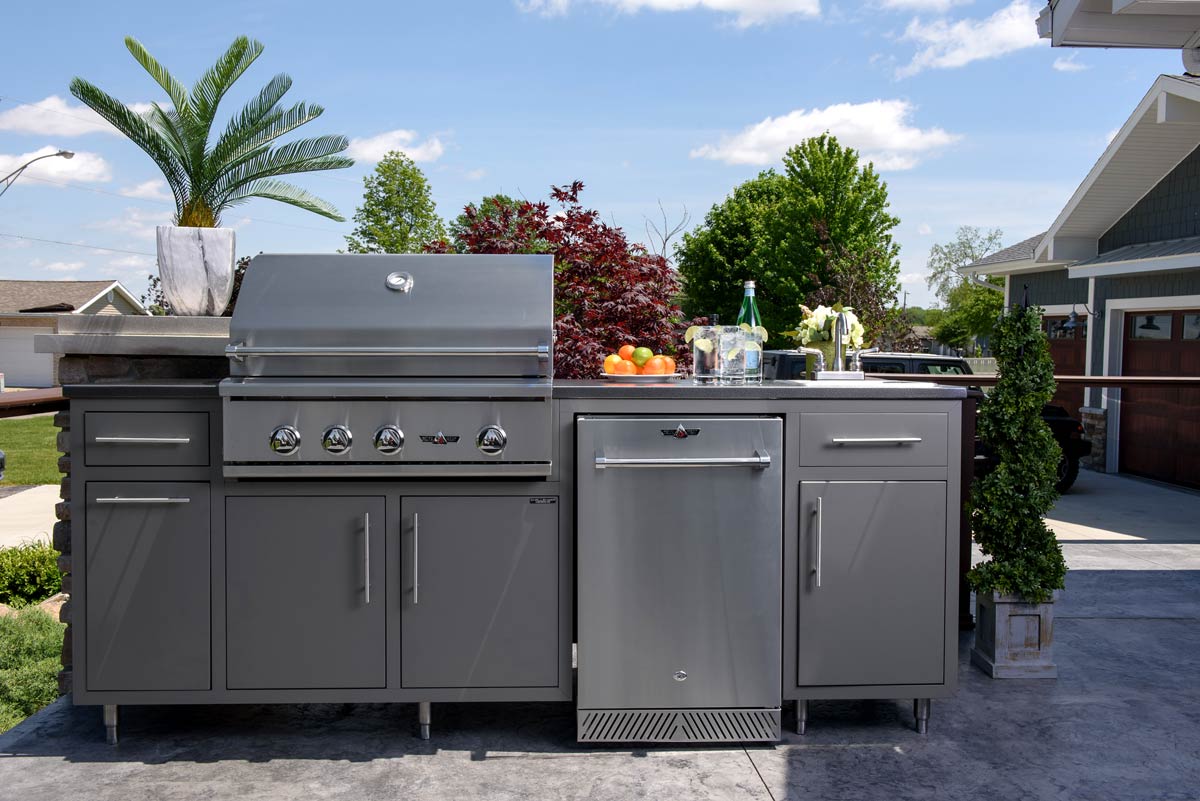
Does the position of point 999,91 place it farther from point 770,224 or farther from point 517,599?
point 517,599

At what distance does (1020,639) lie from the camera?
3703 mm

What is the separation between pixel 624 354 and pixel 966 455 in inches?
69.4

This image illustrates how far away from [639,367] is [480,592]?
1.06 meters

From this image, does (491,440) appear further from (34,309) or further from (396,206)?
A: (34,309)

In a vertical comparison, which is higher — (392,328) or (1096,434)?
(392,328)

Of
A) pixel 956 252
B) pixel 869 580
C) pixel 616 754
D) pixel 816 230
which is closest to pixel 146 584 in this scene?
pixel 616 754

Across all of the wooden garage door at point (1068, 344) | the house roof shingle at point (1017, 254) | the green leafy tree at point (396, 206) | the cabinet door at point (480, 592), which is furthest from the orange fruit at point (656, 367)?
the green leafy tree at point (396, 206)

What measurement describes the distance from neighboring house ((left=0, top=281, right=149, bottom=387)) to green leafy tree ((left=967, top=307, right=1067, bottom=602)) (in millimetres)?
28544

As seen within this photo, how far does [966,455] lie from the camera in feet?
14.2

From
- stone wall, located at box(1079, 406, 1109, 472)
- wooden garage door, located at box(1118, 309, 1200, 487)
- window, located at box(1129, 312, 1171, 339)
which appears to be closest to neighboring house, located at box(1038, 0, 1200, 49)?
wooden garage door, located at box(1118, 309, 1200, 487)

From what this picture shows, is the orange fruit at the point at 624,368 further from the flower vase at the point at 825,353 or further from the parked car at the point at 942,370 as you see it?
the parked car at the point at 942,370

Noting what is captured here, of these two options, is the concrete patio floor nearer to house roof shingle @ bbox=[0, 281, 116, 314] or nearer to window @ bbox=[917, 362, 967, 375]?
window @ bbox=[917, 362, 967, 375]

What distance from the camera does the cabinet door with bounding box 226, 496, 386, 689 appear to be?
2936mm

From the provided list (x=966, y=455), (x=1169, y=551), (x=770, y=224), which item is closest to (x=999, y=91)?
(x=770, y=224)
